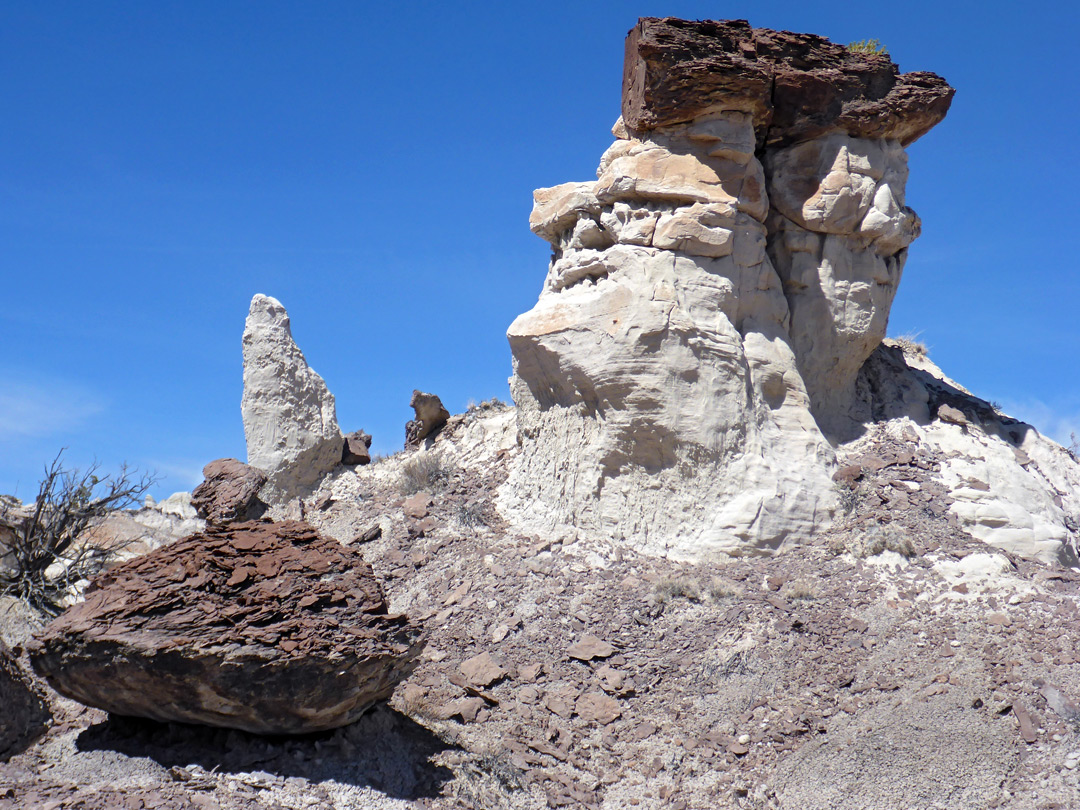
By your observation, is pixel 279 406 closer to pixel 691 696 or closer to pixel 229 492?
pixel 229 492

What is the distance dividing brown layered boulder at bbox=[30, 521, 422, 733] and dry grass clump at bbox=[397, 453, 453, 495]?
17.7ft

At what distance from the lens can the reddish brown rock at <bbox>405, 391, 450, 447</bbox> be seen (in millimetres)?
14539

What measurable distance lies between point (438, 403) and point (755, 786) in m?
8.48

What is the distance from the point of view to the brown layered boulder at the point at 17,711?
6.72 m

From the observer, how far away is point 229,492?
12523 mm

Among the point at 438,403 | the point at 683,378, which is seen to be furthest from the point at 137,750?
the point at 438,403

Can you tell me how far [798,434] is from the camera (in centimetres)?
1083

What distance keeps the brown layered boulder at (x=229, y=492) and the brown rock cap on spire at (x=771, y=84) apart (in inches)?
265

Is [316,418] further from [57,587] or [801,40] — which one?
[801,40]

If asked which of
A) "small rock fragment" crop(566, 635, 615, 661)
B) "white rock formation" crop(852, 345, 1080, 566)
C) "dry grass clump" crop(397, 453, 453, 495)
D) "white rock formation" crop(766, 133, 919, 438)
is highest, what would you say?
"white rock formation" crop(766, 133, 919, 438)

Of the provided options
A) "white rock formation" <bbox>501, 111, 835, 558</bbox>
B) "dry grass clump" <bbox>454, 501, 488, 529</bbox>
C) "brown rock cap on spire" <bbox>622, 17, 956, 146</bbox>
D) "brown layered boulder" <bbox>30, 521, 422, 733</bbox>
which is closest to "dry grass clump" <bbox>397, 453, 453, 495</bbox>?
"dry grass clump" <bbox>454, 501, 488, 529</bbox>

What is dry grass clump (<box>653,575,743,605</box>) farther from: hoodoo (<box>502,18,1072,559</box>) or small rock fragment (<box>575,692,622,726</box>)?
small rock fragment (<box>575,692,622,726</box>)

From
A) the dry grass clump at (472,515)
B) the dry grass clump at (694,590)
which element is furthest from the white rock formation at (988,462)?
the dry grass clump at (472,515)

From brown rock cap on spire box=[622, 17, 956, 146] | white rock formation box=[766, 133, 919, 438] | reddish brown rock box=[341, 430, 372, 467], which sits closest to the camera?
brown rock cap on spire box=[622, 17, 956, 146]
